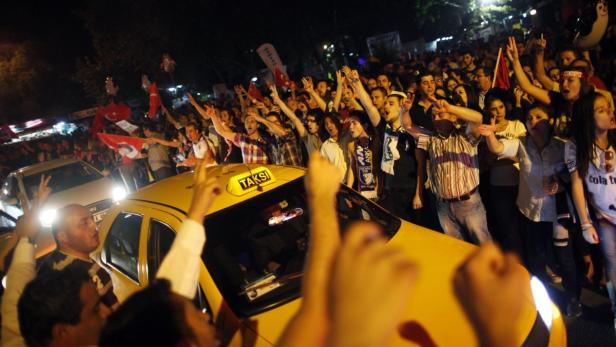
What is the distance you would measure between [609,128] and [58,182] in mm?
9949

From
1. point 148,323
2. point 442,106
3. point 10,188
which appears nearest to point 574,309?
point 442,106

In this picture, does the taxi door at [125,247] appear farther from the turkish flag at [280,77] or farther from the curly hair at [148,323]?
the turkish flag at [280,77]

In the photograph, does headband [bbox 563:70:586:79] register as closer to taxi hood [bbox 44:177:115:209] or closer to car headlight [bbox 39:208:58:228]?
taxi hood [bbox 44:177:115:209]

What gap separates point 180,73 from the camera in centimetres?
2734

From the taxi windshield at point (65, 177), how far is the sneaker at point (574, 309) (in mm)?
9122

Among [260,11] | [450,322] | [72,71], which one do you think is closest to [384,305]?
[450,322]

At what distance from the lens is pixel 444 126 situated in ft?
12.4

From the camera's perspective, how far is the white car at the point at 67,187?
809 cm

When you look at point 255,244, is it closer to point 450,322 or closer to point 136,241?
point 136,241

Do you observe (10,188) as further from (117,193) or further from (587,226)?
(587,226)

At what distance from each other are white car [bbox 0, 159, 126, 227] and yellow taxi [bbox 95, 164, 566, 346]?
4.81 meters

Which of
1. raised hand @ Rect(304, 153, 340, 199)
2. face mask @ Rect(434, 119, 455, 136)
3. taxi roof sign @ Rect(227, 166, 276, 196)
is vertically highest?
raised hand @ Rect(304, 153, 340, 199)

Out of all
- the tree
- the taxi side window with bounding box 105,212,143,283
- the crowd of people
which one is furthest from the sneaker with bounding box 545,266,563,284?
the tree

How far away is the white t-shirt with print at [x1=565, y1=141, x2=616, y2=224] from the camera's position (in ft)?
9.18
